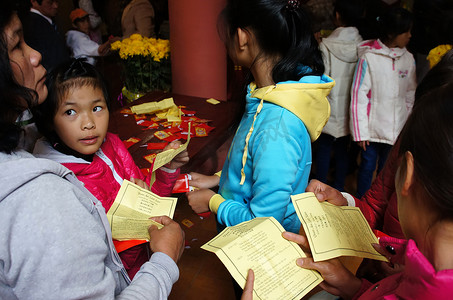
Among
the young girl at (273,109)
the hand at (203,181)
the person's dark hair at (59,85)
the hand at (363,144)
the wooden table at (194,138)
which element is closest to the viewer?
the young girl at (273,109)

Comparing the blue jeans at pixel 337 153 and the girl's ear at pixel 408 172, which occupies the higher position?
the girl's ear at pixel 408 172

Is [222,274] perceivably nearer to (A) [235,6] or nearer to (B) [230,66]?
(A) [235,6]

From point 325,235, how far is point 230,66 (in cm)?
357

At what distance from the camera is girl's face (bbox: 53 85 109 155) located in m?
1.25

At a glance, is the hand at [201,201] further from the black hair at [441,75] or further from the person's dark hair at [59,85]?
the black hair at [441,75]

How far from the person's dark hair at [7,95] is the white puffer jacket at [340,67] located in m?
2.60

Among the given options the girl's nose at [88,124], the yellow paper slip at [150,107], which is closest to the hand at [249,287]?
the girl's nose at [88,124]

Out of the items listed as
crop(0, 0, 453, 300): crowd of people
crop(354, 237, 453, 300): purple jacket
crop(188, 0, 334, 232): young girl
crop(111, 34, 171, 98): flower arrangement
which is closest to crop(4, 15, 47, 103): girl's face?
crop(0, 0, 453, 300): crowd of people

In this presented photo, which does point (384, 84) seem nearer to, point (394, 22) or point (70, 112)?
point (394, 22)

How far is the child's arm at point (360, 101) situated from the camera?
8.47ft

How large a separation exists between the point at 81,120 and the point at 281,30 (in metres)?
0.86

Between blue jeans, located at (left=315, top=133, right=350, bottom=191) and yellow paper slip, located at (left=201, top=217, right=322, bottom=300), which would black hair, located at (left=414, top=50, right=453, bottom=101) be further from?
blue jeans, located at (left=315, top=133, right=350, bottom=191)

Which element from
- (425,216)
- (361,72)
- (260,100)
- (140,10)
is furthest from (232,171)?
(140,10)

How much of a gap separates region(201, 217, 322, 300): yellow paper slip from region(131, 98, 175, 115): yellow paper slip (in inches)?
72.5
